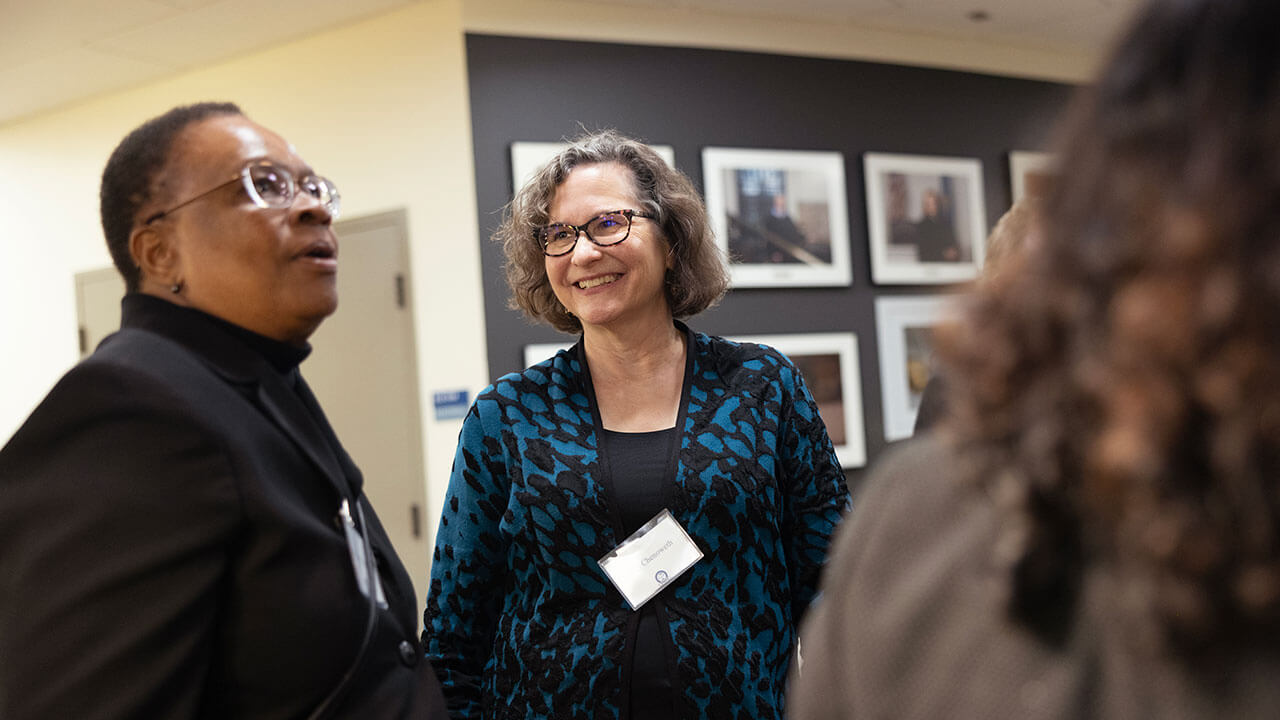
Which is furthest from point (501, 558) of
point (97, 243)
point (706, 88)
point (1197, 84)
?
point (97, 243)

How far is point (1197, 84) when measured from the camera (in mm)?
499

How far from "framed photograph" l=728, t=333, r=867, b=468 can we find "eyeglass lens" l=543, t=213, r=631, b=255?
3185mm

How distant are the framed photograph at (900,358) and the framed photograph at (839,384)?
0.19 metres

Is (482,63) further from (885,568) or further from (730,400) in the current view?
(885,568)

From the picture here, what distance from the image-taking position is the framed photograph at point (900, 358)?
5.38m

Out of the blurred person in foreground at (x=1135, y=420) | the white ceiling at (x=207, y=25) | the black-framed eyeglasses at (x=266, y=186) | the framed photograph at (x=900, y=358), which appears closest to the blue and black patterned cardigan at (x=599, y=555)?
the black-framed eyeglasses at (x=266, y=186)

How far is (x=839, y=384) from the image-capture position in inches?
206

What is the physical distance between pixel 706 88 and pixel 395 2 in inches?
59.2

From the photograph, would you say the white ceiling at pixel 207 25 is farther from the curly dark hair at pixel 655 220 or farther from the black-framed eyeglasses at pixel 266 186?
the black-framed eyeglasses at pixel 266 186

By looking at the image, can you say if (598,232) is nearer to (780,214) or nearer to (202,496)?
(202,496)

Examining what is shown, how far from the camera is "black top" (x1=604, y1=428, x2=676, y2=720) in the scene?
69.4 inches

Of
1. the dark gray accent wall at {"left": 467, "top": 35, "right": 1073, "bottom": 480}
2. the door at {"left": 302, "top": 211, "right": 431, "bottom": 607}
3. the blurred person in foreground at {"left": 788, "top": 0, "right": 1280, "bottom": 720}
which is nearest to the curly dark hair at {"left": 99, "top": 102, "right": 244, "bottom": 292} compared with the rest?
the blurred person in foreground at {"left": 788, "top": 0, "right": 1280, "bottom": 720}

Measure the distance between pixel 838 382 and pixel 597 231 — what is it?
3.38 metres

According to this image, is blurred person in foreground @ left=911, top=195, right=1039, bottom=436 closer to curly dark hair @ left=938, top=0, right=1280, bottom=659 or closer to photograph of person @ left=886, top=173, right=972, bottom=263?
curly dark hair @ left=938, top=0, right=1280, bottom=659
